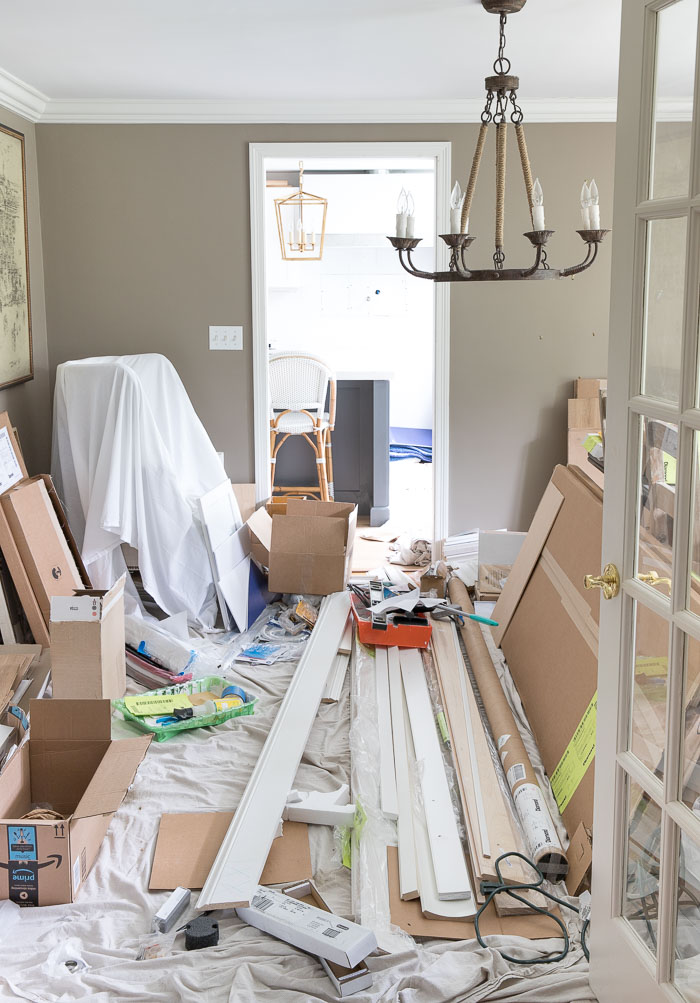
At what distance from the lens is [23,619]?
11.9ft

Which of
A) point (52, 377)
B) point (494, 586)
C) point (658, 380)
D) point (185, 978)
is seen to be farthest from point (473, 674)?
point (52, 377)

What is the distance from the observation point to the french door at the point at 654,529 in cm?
144

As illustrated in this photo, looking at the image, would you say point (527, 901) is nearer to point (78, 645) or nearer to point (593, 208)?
point (78, 645)

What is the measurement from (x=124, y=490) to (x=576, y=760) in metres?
2.29

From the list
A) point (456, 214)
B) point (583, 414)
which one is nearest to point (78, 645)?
point (456, 214)

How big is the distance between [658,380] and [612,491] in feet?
0.85

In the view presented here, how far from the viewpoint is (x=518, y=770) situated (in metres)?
2.56

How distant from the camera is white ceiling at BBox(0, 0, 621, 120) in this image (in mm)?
3146

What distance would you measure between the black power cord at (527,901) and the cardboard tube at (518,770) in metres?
0.05

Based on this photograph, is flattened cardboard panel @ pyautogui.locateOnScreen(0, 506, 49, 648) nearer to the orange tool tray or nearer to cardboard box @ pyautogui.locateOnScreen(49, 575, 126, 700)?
cardboard box @ pyautogui.locateOnScreen(49, 575, 126, 700)

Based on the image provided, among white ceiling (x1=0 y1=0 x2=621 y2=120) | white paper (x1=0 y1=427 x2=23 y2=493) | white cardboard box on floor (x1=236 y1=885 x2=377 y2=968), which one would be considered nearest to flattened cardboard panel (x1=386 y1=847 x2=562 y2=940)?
white cardboard box on floor (x1=236 y1=885 x2=377 y2=968)

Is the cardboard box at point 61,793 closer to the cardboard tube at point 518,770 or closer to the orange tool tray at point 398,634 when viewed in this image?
the cardboard tube at point 518,770

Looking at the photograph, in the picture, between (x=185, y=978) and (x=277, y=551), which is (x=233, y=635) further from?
(x=185, y=978)

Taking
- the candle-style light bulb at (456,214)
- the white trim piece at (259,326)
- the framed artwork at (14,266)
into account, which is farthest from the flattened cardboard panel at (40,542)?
the candle-style light bulb at (456,214)
